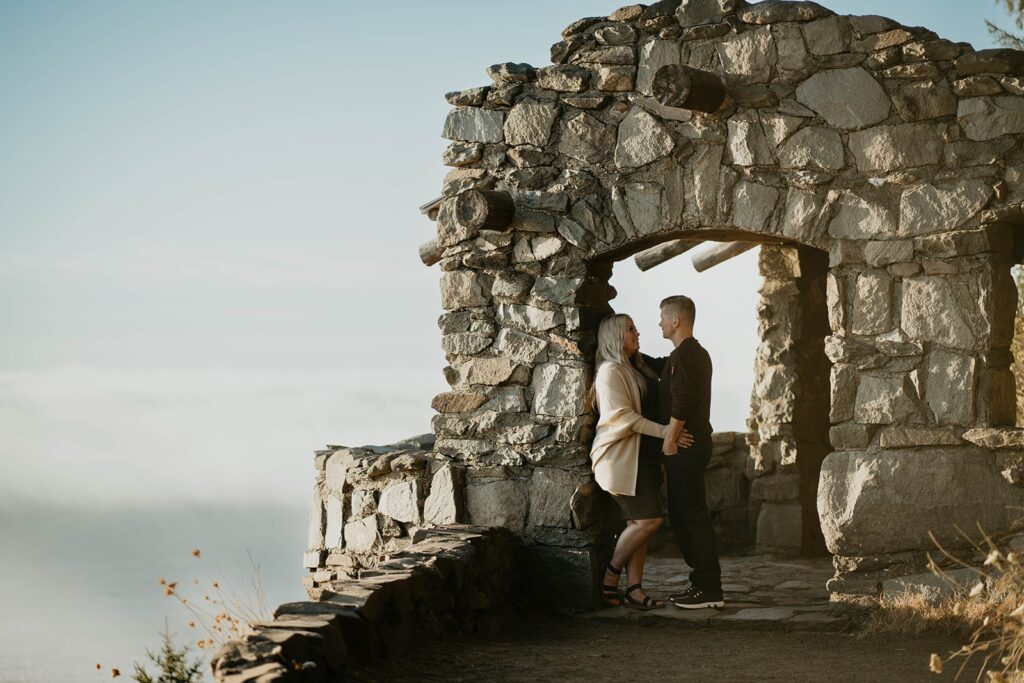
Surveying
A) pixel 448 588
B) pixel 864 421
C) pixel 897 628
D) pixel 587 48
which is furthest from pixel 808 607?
pixel 587 48

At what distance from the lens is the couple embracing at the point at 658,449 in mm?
6180

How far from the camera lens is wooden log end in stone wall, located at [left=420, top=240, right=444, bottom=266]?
7.73 m

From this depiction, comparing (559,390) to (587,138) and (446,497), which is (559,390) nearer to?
(446,497)

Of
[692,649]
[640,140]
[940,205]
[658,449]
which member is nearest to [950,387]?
[940,205]

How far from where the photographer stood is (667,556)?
8.80 meters

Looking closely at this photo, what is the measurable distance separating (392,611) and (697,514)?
218 centimetres

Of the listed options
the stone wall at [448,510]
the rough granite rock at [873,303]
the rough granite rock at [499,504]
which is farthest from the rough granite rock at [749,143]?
the rough granite rock at [499,504]

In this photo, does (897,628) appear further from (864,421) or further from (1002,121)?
(1002,121)

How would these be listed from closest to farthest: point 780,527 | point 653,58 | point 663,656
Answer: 1. point 663,656
2. point 653,58
3. point 780,527

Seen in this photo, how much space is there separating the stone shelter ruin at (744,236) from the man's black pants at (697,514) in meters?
0.49

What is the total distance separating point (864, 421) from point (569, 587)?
1840 mm

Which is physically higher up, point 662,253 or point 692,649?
point 662,253

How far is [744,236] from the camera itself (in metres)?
6.68

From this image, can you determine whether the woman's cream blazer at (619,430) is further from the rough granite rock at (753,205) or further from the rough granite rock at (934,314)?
the rough granite rock at (934,314)
